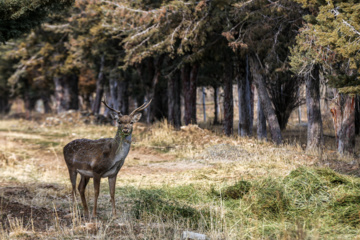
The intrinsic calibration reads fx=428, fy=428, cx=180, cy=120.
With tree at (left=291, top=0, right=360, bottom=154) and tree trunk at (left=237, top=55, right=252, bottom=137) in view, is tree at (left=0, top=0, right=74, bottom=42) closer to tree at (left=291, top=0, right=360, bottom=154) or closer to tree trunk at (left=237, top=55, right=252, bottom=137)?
tree at (left=291, top=0, right=360, bottom=154)

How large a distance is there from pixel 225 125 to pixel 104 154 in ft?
47.6

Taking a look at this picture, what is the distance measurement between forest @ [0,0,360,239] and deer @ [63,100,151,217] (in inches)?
28.8

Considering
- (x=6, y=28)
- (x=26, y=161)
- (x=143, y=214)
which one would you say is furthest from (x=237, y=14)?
(x=143, y=214)

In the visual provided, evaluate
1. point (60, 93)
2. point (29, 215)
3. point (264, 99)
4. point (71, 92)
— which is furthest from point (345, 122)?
point (71, 92)

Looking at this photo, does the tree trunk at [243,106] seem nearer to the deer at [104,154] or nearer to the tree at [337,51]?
the tree at [337,51]

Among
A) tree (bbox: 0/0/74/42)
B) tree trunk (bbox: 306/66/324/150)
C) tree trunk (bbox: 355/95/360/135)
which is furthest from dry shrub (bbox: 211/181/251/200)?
tree trunk (bbox: 355/95/360/135)

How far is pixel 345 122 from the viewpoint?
16.3m

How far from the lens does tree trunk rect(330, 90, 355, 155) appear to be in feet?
53.1

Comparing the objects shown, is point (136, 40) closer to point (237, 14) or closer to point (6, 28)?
point (237, 14)

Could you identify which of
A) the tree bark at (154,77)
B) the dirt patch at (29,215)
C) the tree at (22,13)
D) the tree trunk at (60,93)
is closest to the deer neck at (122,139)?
the dirt patch at (29,215)

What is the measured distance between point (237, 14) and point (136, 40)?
484 centimetres

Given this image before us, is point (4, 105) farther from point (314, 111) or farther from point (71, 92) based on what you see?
point (314, 111)

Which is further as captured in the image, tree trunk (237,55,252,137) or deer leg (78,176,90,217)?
tree trunk (237,55,252,137)

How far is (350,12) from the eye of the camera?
11.8 meters
